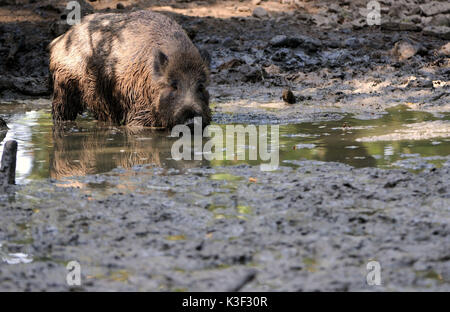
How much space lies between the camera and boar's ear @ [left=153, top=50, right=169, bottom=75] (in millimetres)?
8852

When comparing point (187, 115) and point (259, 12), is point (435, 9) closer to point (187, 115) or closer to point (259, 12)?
point (259, 12)

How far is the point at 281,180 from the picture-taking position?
550 cm

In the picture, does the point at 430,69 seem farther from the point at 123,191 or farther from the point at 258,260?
the point at 258,260

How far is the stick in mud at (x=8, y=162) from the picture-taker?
17.3 ft

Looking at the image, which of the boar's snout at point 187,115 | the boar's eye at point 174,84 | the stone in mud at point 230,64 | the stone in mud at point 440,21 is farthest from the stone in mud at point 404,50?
the boar's snout at point 187,115

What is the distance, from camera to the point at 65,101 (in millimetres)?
10258

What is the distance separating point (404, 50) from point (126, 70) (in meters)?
6.63

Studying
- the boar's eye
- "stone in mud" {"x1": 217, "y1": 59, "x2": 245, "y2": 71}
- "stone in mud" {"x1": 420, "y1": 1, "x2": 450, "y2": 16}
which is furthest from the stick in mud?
"stone in mud" {"x1": 420, "y1": 1, "x2": 450, "y2": 16}

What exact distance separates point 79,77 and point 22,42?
15.6 ft

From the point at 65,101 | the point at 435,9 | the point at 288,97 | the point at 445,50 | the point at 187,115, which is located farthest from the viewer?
the point at 435,9

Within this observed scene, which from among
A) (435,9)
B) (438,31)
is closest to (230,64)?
(438,31)

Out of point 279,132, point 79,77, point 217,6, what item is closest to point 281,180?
point 279,132

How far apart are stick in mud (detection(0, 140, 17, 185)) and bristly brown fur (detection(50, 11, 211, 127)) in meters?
3.34

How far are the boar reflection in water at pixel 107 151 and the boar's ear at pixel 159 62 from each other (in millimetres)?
842
